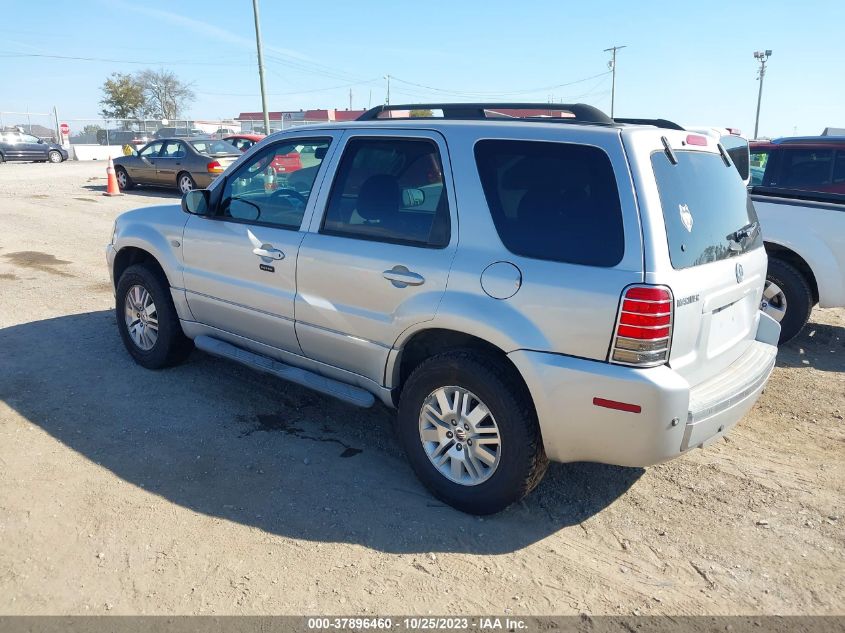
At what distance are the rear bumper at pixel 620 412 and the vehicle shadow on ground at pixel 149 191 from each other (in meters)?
16.0

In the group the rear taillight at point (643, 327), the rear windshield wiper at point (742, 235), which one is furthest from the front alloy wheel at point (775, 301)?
the rear taillight at point (643, 327)

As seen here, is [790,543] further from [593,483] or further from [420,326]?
[420,326]

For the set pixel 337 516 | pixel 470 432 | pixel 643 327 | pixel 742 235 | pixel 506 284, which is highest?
pixel 742 235

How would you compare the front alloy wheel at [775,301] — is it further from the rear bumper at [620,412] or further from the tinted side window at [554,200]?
the tinted side window at [554,200]

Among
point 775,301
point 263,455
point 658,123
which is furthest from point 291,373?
point 775,301

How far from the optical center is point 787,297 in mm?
6098

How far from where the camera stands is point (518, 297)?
123 inches

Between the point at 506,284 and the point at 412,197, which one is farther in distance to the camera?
the point at 412,197

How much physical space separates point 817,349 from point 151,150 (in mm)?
16209

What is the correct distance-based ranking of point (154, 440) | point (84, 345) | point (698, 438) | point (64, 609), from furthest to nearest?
1. point (84, 345)
2. point (154, 440)
3. point (698, 438)
4. point (64, 609)

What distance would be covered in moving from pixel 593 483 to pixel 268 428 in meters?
2.09

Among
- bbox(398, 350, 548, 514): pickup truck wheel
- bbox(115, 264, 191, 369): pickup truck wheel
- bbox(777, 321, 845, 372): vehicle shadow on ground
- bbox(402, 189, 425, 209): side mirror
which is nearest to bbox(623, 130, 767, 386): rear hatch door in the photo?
bbox(398, 350, 548, 514): pickup truck wheel

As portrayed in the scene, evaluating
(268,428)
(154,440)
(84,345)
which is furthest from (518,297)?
(84,345)

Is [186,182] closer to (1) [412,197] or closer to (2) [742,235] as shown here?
(1) [412,197]
